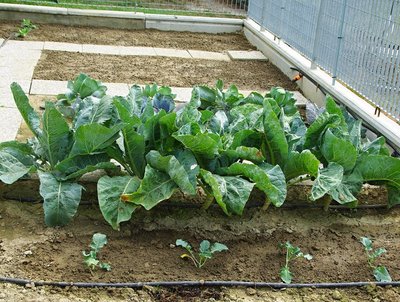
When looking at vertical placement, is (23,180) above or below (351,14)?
below

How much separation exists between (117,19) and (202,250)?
24.4ft

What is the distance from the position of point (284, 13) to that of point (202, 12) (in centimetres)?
370

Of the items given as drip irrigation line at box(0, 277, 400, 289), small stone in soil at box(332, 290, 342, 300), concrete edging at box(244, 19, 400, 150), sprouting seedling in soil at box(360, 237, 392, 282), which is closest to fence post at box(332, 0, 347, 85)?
concrete edging at box(244, 19, 400, 150)

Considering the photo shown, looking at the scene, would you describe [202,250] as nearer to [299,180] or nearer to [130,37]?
[299,180]

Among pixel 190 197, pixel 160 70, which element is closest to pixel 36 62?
pixel 160 70

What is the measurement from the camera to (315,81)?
6637mm

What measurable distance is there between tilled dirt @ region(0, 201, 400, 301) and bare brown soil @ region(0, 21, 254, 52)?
5.59m

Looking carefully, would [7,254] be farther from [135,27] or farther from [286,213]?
[135,27]

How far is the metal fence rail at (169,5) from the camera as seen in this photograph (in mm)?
10836

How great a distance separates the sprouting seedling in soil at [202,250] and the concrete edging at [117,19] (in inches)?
289

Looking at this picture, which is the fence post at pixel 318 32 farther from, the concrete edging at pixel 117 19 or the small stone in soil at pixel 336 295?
the small stone in soil at pixel 336 295

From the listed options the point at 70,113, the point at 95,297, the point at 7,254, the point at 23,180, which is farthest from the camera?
the point at 70,113

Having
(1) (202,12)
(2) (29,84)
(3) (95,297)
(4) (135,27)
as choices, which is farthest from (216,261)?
(1) (202,12)

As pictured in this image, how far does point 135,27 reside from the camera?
10234 mm
